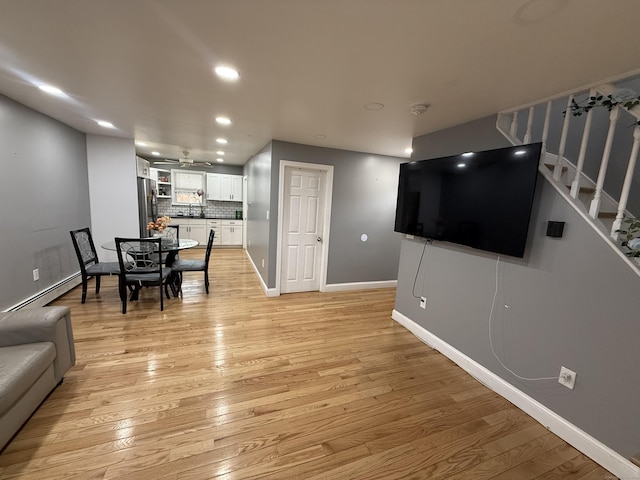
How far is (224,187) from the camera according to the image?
291 inches

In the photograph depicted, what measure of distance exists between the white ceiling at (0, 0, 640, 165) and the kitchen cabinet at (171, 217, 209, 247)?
14.9ft

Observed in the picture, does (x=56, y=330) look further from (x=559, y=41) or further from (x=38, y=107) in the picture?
(x=559, y=41)

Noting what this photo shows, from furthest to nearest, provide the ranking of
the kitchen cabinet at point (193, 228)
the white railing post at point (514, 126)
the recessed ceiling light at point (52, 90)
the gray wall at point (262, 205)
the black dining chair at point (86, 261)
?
the kitchen cabinet at point (193, 228), the gray wall at point (262, 205), the black dining chair at point (86, 261), the recessed ceiling light at point (52, 90), the white railing post at point (514, 126)

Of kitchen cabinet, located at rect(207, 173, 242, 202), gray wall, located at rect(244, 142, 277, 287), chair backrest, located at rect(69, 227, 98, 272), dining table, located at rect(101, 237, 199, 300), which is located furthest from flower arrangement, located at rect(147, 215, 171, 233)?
kitchen cabinet, located at rect(207, 173, 242, 202)

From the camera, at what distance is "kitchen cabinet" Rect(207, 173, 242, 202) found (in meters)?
7.28

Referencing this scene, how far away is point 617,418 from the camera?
157cm

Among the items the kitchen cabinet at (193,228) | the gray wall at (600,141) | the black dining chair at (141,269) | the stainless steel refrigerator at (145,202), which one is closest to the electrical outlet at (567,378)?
the gray wall at (600,141)

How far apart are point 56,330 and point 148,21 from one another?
214 centimetres

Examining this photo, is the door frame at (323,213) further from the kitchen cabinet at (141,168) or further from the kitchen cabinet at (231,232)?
the kitchen cabinet at (231,232)

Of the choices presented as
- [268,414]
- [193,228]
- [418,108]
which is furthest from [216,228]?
[418,108]

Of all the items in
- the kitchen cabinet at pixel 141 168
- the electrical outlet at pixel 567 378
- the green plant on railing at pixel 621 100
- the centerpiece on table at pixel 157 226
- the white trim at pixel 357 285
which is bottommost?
the white trim at pixel 357 285

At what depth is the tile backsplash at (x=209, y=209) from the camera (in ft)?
24.3

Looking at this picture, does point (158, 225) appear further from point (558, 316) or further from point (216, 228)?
point (558, 316)

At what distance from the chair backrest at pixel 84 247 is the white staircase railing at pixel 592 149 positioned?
16.4ft
